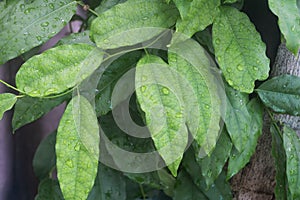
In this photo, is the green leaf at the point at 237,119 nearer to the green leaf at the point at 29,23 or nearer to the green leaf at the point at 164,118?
the green leaf at the point at 164,118

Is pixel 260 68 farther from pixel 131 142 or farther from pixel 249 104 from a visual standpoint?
pixel 131 142

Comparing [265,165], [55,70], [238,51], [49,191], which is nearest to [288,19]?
[238,51]

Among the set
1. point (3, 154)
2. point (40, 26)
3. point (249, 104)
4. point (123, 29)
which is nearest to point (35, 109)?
point (40, 26)

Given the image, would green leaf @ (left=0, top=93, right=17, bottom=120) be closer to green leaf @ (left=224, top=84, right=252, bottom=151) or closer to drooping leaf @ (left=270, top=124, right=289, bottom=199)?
green leaf @ (left=224, top=84, right=252, bottom=151)

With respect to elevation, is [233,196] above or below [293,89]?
below

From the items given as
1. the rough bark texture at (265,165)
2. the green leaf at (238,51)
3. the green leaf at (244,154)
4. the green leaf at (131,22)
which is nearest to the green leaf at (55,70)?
the green leaf at (131,22)

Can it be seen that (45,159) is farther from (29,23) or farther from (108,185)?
(29,23)
